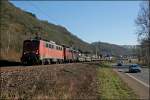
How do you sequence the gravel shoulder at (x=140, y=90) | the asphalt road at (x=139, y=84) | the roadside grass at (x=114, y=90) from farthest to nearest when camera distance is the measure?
the asphalt road at (x=139, y=84), the gravel shoulder at (x=140, y=90), the roadside grass at (x=114, y=90)

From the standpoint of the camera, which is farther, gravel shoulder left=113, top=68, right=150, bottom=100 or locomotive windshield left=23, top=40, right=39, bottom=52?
locomotive windshield left=23, top=40, right=39, bottom=52

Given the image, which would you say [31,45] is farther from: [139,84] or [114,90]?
[114,90]

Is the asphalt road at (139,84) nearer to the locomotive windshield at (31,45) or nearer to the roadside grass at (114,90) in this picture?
the roadside grass at (114,90)


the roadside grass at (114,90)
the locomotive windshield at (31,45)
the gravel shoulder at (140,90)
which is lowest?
the gravel shoulder at (140,90)

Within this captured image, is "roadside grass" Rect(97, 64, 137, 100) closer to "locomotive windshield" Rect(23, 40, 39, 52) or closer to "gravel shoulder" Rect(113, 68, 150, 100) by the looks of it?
"gravel shoulder" Rect(113, 68, 150, 100)

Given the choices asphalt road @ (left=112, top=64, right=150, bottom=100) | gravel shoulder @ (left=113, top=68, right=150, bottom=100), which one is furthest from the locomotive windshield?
gravel shoulder @ (left=113, top=68, right=150, bottom=100)

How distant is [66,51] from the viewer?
77000 mm

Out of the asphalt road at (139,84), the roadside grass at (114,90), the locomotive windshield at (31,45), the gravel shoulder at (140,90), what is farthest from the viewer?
the locomotive windshield at (31,45)

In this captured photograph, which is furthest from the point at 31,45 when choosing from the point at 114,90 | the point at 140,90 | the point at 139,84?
the point at 114,90

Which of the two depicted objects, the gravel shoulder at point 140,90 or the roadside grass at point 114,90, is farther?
the gravel shoulder at point 140,90

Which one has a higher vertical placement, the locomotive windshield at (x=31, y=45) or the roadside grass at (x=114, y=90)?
the locomotive windshield at (x=31, y=45)

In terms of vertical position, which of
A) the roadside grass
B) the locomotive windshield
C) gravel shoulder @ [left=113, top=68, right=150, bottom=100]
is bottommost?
gravel shoulder @ [left=113, top=68, right=150, bottom=100]

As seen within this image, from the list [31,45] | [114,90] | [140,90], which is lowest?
[140,90]

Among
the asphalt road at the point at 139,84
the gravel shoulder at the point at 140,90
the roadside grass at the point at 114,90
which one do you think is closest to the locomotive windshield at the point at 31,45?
the asphalt road at the point at 139,84
